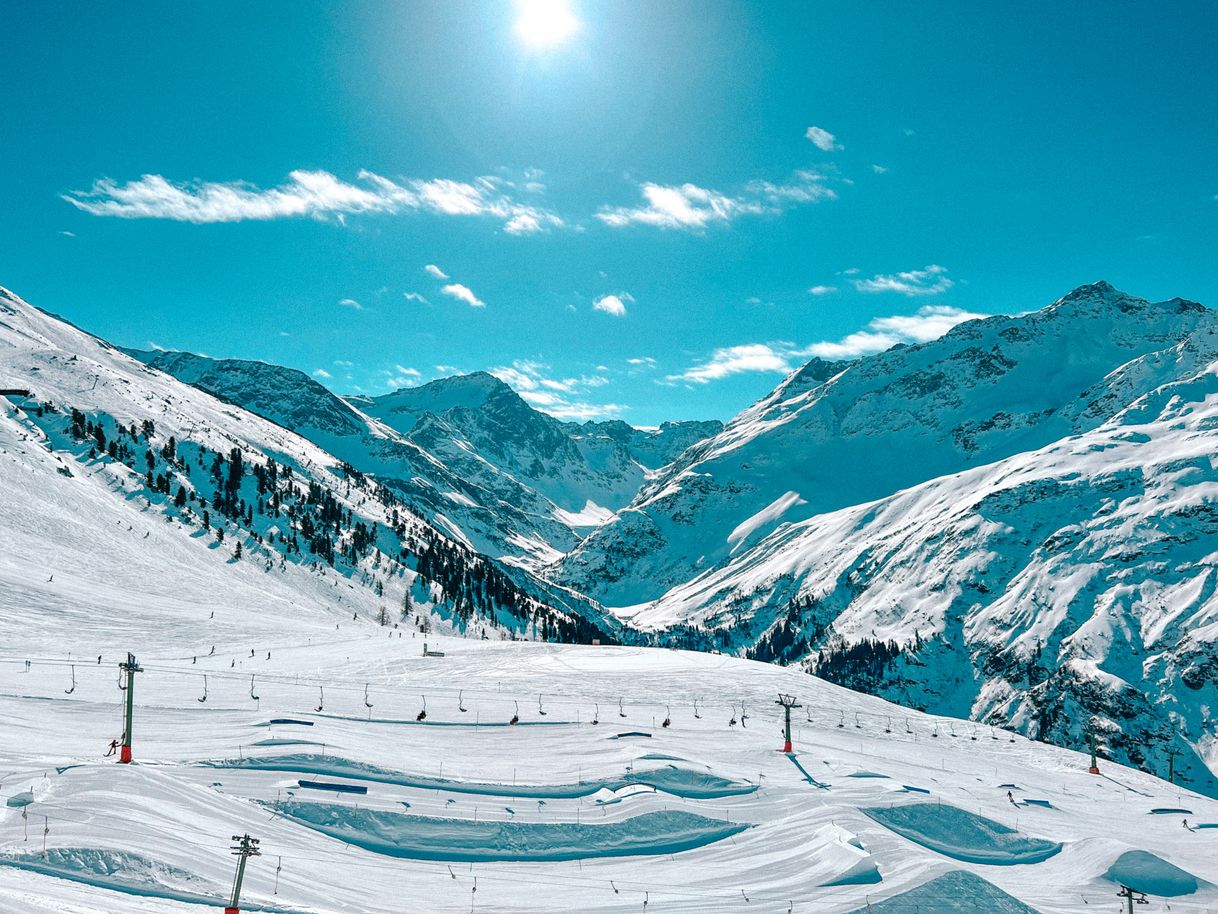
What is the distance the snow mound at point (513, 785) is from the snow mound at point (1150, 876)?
22117 mm

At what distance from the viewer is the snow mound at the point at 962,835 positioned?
4731cm

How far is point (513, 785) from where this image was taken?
151 feet

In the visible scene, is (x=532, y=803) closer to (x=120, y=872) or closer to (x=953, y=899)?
(x=120, y=872)

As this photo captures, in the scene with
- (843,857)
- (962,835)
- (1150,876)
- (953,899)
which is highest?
(843,857)

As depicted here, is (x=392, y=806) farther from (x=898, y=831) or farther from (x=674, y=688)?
(x=674, y=688)

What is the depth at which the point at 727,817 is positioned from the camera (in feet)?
148

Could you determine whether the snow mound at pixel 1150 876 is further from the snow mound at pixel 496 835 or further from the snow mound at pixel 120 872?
the snow mound at pixel 120 872

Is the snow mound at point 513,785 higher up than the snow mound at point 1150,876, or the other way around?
the snow mound at point 513,785

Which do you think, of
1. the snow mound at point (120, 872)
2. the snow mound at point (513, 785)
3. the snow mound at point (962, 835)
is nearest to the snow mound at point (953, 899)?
the snow mound at point (962, 835)

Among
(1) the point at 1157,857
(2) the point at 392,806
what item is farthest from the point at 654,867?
(1) the point at 1157,857

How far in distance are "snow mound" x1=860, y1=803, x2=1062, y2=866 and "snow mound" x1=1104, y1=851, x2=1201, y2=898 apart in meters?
3.63

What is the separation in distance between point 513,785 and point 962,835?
93.6 feet

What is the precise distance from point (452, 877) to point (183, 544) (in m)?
144

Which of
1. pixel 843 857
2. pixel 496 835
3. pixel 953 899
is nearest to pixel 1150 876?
pixel 953 899
